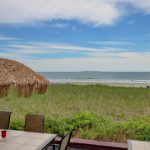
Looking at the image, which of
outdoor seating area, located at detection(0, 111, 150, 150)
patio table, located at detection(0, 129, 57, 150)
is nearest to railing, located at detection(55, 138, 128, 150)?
outdoor seating area, located at detection(0, 111, 150, 150)

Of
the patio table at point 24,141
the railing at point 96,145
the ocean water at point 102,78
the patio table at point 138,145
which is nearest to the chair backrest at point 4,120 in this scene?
the patio table at point 24,141

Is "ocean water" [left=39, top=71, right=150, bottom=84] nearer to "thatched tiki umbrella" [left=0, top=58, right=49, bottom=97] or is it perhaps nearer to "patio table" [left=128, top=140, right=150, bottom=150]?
"patio table" [left=128, top=140, right=150, bottom=150]

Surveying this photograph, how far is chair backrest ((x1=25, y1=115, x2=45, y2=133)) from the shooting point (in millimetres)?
5523

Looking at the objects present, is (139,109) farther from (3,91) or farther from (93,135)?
(3,91)

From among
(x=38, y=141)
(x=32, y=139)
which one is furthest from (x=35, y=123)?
(x=38, y=141)

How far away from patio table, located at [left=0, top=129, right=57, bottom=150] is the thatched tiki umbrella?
78 cm

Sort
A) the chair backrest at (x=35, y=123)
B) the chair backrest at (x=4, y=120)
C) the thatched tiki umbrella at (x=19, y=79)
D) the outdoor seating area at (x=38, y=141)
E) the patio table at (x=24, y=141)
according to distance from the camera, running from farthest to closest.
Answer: the chair backrest at (x=4, y=120) → the chair backrest at (x=35, y=123) → the thatched tiki umbrella at (x=19, y=79) → the outdoor seating area at (x=38, y=141) → the patio table at (x=24, y=141)

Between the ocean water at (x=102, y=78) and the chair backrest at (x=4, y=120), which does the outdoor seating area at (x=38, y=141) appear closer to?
the chair backrest at (x=4, y=120)

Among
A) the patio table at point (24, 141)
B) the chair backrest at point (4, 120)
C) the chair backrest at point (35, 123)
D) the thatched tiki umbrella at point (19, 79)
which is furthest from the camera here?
the chair backrest at point (4, 120)

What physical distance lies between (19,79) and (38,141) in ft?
3.76

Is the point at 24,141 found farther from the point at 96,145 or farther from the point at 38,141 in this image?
the point at 96,145

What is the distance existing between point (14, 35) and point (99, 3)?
10.8 m

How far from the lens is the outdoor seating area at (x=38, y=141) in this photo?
170 inches

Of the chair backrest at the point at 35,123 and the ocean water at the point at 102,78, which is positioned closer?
the chair backrest at the point at 35,123
